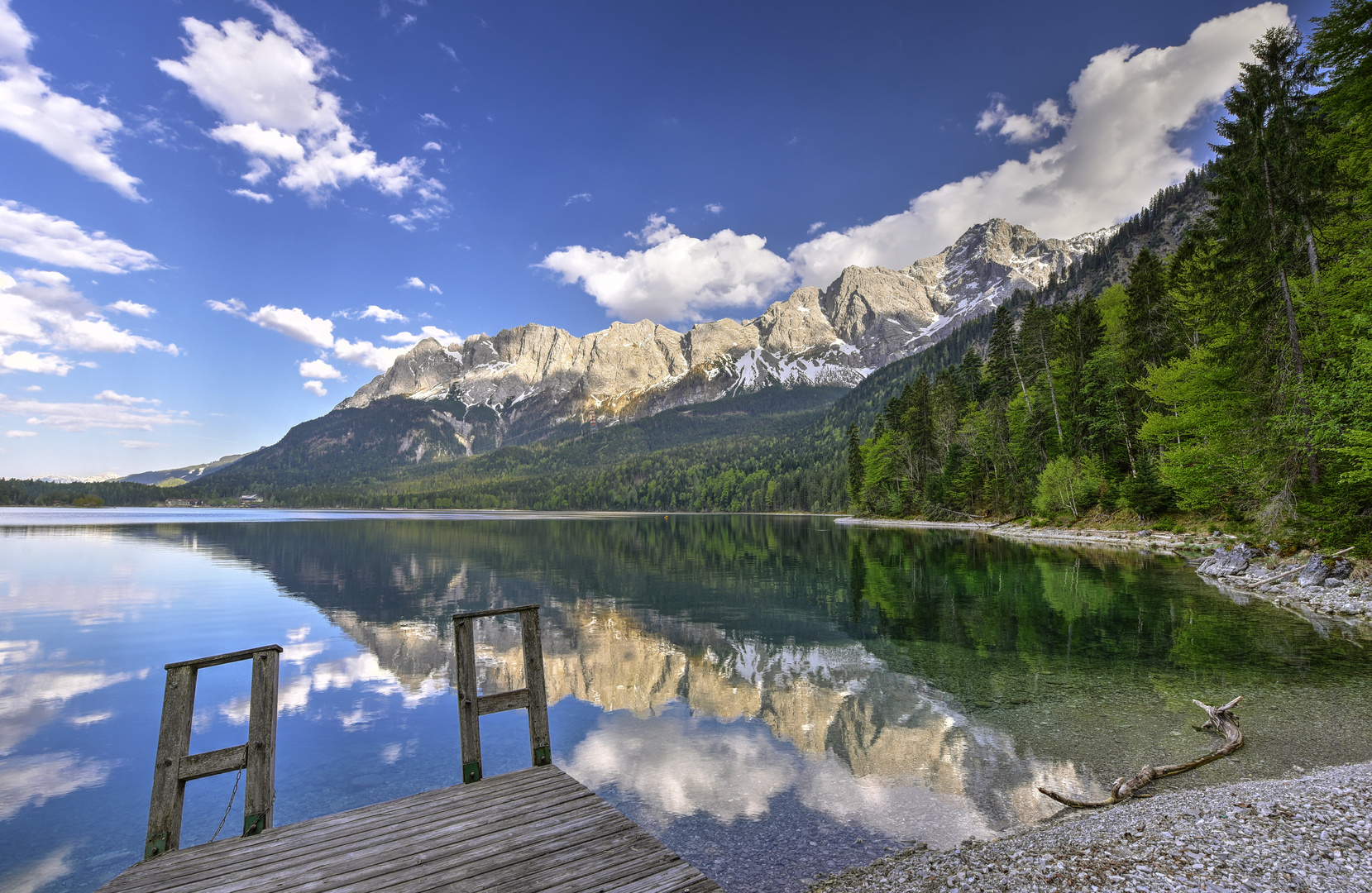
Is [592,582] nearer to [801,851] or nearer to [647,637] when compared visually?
[647,637]

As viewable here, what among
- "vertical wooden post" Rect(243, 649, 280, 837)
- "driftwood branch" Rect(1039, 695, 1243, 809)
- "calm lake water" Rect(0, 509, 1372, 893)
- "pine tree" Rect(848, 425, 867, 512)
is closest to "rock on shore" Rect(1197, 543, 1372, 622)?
"calm lake water" Rect(0, 509, 1372, 893)

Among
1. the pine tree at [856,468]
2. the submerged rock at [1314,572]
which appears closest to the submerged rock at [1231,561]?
the submerged rock at [1314,572]

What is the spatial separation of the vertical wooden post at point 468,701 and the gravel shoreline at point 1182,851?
4.82 m

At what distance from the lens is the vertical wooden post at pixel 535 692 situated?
8562mm

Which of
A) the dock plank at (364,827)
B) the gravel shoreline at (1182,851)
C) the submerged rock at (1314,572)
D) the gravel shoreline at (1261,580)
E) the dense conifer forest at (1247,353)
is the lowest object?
the gravel shoreline at (1261,580)

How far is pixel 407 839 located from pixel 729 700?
37.5 ft

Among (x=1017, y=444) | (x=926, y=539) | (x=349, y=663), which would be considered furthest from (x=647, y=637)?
(x=1017, y=444)

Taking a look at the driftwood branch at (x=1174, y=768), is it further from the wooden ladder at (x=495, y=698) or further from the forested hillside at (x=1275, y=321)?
the forested hillside at (x=1275, y=321)

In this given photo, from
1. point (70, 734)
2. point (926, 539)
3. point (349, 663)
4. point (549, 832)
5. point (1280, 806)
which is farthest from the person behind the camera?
point (926, 539)

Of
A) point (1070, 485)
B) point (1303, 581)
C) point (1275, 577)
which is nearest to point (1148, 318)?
point (1070, 485)

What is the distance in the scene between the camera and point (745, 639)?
2339cm

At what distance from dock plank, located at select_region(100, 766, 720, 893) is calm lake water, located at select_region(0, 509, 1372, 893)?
3.32 metres

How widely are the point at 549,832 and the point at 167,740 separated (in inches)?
183

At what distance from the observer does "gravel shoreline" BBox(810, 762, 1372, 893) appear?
634 centimetres
